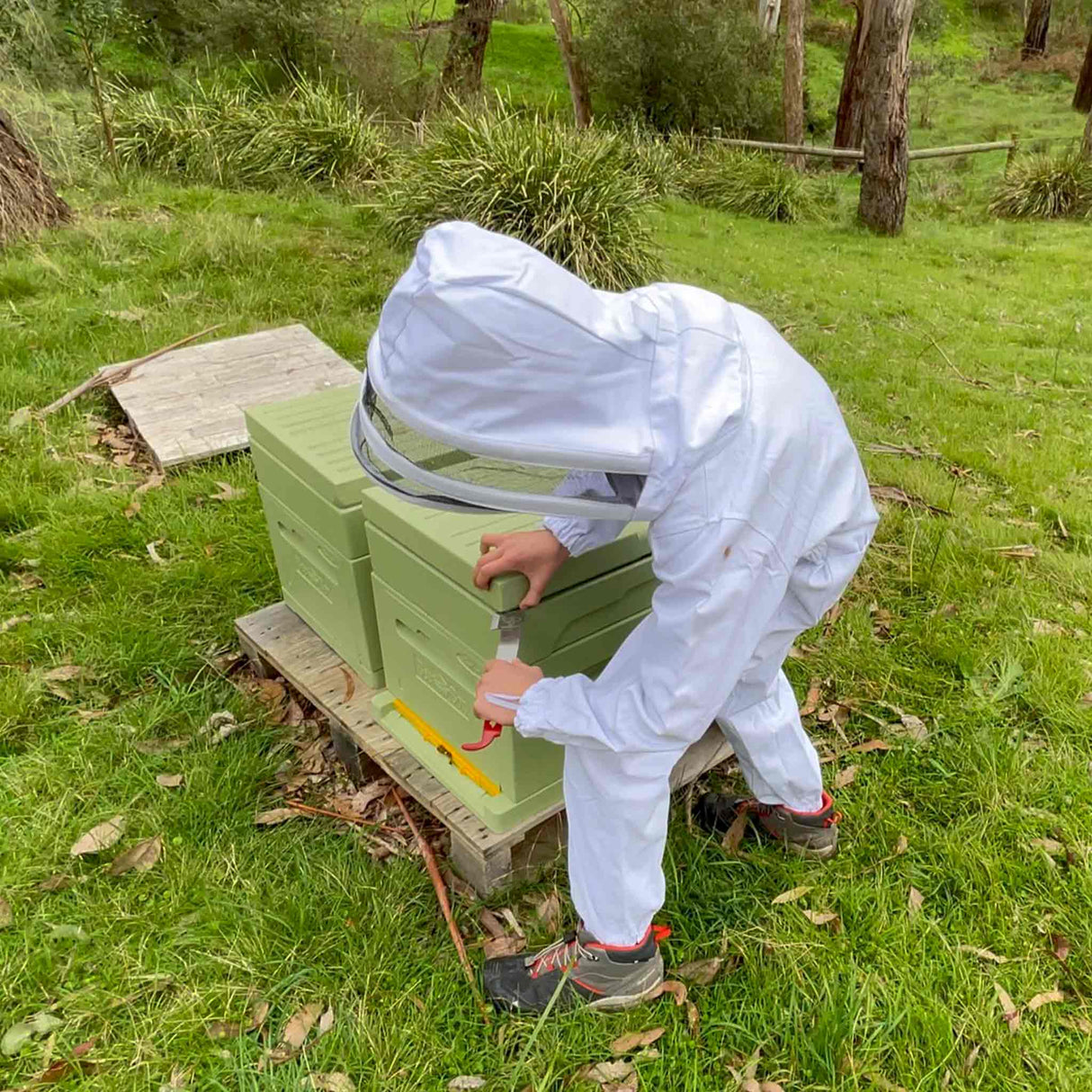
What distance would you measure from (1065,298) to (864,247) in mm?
2440

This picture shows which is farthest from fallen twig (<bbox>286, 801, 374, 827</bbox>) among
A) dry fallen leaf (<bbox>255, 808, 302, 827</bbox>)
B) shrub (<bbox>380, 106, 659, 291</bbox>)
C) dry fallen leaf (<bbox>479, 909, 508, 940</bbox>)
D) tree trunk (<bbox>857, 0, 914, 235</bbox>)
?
tree trunk (<bbox>857, 0, 914, 235</bbox>)

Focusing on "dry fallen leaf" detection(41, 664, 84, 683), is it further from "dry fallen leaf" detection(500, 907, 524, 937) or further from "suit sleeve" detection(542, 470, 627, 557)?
"suit sleeve" detection(542, 470, 627, 557)

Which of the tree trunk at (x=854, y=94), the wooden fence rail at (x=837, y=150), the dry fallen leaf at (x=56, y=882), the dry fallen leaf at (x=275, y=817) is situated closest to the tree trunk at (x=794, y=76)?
the wooden fence rail at (x=837, y=150)

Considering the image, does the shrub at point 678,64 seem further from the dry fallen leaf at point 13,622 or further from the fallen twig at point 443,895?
the fallen twig at point 443,895

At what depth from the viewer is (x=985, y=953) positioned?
88.0 inches

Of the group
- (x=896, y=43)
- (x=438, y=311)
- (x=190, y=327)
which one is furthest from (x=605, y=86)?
(x=438, y=311)

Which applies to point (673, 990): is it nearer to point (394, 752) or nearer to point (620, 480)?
point (394, 752)

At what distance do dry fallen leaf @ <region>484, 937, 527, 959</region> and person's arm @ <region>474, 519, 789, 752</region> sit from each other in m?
0.83

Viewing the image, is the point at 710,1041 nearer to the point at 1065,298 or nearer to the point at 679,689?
the point at 679,689

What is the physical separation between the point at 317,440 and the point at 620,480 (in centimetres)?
126

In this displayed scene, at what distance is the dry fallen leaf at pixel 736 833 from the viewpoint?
2.55m

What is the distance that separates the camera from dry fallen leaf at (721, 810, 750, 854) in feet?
8.36

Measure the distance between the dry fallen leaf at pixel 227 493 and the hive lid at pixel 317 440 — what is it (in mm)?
1420

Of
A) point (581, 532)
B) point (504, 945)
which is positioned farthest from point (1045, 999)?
point (581, 532)
